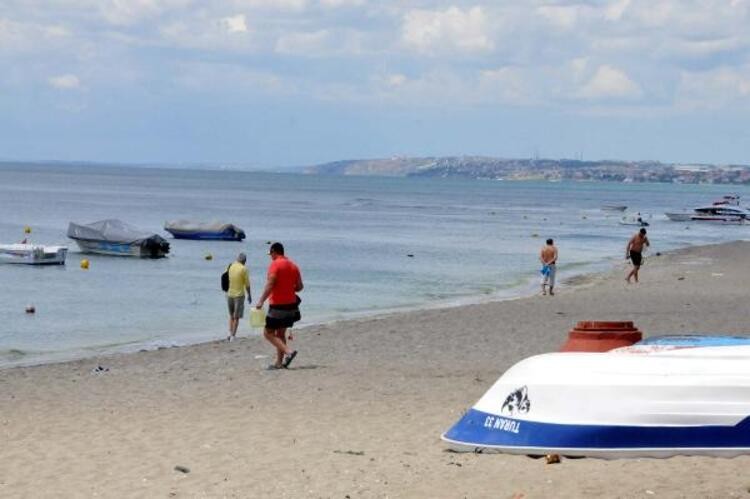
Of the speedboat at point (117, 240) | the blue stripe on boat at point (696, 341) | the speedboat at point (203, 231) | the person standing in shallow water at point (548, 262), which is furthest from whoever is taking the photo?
the speedboat at point (203, 231)

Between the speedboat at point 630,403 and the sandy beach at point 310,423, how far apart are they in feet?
0.57

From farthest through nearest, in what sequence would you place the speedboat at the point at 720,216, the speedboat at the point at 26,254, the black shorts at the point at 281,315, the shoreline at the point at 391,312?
the speedboat at the point at 720,216
the speedboat at the point at 26,254
the shoreline at the point at 391,312
the black shorts at the point at 281,315

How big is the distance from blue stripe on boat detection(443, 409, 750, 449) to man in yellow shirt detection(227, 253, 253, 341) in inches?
423

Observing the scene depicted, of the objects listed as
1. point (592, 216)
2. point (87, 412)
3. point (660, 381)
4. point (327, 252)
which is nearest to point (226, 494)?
point (660, 381)

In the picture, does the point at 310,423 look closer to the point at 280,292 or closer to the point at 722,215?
the point at 280,292

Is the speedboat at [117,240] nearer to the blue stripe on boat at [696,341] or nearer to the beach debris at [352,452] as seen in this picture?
the beach debris at [352,452]

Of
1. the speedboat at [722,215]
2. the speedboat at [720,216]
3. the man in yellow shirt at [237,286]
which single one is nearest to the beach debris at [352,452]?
the man in yellow shirt at [237,286]

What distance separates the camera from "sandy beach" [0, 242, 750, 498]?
911 cm

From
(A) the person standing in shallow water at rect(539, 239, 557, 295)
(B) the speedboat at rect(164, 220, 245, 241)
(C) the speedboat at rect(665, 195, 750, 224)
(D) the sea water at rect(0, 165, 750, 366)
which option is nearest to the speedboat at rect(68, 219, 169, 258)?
(D) the sea water at rect(0, 165, 750, 366)

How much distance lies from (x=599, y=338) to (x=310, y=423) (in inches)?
135

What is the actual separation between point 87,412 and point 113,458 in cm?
309

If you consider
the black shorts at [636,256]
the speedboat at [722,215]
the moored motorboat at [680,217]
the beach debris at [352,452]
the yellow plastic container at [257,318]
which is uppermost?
the yellow plastic container at [257,318]

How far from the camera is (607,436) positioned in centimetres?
935

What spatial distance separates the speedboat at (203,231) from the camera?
6269 cm
